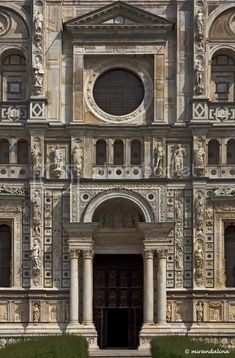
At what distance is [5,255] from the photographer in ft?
147

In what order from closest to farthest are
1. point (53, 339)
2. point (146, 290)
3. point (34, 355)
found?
point (34, 355) < point (53, 339) < point (146, 290)

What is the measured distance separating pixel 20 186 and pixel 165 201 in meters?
5.24

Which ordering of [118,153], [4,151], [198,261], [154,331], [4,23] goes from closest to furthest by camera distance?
[154,331] < [198,261] < [118,153] < [4,151] < [4,23]

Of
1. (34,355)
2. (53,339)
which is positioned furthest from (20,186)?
(34,355)

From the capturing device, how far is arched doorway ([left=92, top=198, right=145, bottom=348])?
1752 inches

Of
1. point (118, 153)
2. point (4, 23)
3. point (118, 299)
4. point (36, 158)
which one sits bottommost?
point (118, 299)

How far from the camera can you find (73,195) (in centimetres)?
4388

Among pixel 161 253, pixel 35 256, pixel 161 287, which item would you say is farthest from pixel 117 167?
pixel 161 287

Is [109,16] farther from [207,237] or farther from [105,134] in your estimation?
[207,237]

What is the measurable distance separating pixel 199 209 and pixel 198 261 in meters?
1.85

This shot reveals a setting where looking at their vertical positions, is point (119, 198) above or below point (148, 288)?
above

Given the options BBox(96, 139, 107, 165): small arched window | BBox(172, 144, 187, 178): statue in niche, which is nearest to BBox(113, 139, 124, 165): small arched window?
BBox(96, 139, 107, 165): small arched window

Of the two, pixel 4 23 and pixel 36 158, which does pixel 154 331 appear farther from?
pixel 4 23

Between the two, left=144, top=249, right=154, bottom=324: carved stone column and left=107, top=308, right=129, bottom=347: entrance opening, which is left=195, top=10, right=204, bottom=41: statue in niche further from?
left=107, top=308, right=129, bottom=347: entrance opening
